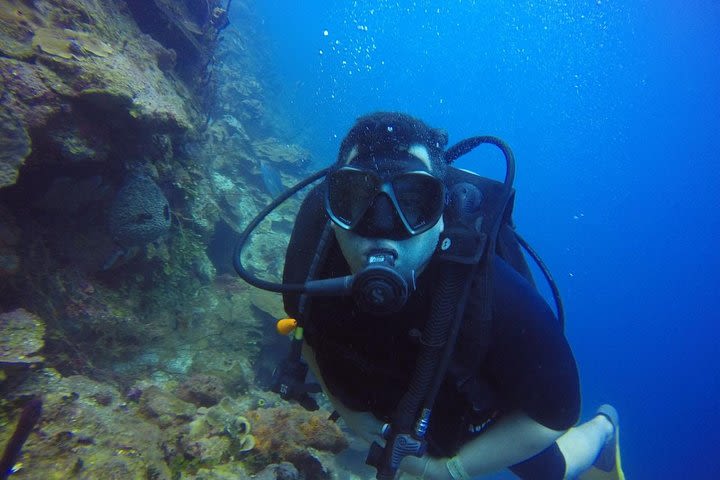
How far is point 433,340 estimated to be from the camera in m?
1.85

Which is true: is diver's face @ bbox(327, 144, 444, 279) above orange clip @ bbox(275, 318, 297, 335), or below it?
above

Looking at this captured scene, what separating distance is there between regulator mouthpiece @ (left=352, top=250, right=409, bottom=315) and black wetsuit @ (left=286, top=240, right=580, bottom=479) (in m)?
0.47

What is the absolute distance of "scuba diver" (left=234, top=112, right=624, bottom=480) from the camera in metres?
1.79

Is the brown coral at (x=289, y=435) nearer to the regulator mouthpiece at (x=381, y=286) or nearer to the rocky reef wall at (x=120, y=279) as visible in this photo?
the rocky reef wall at (x=120, y=279)

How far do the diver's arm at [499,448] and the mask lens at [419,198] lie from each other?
1.35m

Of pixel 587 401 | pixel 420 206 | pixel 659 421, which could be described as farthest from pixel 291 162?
pixel 659 421

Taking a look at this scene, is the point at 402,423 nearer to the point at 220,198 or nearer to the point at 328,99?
the point at 220,198

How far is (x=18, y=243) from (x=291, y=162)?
12142 millimetres

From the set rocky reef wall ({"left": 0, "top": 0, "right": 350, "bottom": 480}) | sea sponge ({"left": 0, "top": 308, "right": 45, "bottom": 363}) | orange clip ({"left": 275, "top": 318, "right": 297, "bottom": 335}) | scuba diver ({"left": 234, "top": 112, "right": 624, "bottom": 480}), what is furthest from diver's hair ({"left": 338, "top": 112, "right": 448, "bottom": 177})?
sea sponge ({"left": 0, "top": 308, "right": 45, "bottom": 363})

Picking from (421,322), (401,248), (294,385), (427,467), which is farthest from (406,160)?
(427,467)

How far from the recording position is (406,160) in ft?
6.33

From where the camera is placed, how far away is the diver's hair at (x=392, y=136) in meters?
1.98

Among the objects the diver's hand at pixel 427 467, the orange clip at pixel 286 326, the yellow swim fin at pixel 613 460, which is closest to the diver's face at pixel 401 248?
the orange clip at pixel 286 326

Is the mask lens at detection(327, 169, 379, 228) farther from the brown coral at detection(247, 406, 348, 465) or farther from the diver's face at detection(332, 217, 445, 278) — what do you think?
the brown coral at detection(247, 406, 348, 465)
